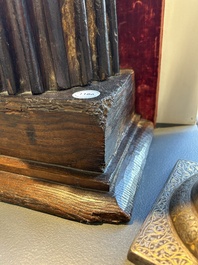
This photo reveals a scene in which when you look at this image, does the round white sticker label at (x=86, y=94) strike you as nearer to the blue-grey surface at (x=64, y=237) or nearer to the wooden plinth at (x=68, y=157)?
the wooden plinth at (x=68, y=157)

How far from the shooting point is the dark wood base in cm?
61

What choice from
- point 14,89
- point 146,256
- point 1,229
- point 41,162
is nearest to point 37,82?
point 14,89

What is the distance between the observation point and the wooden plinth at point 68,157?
1.99 ft

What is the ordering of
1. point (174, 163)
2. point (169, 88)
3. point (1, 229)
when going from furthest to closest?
1. point (169, 88)
2. point (174, 163)
3. point (1, 229)

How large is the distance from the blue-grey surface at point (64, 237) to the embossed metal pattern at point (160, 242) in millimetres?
30

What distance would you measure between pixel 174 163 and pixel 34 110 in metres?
0.50

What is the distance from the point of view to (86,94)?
2.09 feet

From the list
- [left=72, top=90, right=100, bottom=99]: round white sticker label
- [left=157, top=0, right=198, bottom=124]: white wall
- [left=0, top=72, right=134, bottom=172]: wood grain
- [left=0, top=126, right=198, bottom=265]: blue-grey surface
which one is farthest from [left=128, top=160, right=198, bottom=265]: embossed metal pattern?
[left=157, top=0, right=198, bottom=124]: white wall

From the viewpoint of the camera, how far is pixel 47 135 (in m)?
0.65

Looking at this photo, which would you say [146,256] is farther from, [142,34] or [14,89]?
[142,34]

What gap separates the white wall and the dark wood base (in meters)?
0.41

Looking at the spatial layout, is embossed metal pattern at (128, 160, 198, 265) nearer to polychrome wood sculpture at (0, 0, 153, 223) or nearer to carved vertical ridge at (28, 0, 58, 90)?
polychrome wood sculpture at (0, 0, 153, 223)

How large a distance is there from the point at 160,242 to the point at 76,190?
24cm

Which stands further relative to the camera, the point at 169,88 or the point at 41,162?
the point at 169,88
